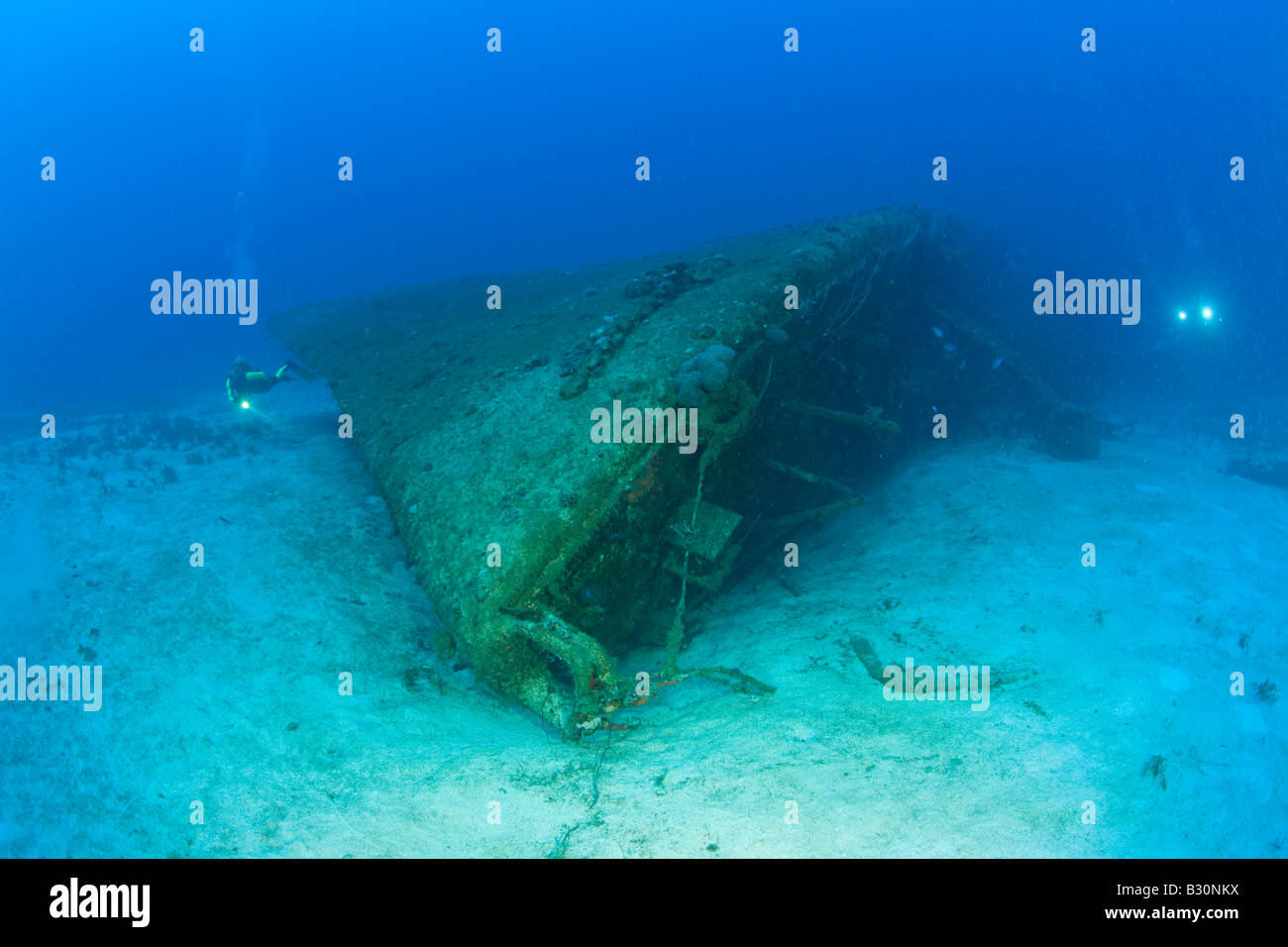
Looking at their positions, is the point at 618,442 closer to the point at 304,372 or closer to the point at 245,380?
the point at 304,372

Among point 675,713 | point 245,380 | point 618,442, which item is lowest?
point 675,713

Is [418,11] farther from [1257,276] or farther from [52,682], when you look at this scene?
[52,682]

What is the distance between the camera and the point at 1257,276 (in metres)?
36.1

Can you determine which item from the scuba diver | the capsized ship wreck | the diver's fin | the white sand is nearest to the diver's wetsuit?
the scuba diver

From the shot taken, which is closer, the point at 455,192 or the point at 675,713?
the point at 675,713

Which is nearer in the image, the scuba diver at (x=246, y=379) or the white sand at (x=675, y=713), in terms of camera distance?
the white sand at (x=675, y=713)

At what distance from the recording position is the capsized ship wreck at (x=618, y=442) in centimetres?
491

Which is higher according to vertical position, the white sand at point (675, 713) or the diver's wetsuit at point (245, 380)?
the diver's wetsuit at point (245, 380)

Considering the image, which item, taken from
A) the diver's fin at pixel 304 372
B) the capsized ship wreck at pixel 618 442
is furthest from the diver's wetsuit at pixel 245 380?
the capsized ship wreck at pixel 618 442

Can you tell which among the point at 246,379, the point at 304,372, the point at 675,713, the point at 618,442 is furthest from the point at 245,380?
the point at 675,713

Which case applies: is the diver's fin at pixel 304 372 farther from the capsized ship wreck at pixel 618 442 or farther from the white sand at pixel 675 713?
the white sand at pixel 675 713

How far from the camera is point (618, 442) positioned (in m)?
5.64
